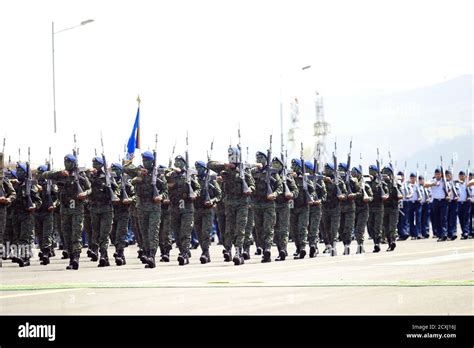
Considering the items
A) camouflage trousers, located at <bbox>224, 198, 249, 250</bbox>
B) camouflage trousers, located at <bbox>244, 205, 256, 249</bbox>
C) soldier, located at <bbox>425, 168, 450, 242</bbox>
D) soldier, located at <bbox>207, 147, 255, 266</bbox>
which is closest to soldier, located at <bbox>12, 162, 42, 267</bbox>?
soldier, located at <bbox>207, 147, 255, 266</bbox>

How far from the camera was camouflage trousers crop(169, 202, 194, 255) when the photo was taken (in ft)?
69.8

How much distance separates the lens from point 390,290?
14148 millimetres

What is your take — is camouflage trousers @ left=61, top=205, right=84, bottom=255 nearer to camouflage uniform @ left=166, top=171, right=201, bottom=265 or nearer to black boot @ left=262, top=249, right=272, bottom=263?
camouflage uniform @ left=166, top=171, right=201, bottom=265

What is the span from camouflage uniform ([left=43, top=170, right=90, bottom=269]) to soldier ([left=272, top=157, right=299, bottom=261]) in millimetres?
4324

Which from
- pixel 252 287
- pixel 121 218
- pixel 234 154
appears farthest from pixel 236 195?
pixel 252 287

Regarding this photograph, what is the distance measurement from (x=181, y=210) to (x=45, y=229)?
3287mm

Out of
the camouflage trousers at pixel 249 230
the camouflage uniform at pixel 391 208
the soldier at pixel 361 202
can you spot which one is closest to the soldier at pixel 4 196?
the camouflage trousers at pixel 249 230

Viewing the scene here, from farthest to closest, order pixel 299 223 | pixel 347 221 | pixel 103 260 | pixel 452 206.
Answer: pixel 452 206, pixel 347 221, pixel 299 223, pixel 103 260

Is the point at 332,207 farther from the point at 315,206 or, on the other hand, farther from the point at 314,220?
the point at 314,220

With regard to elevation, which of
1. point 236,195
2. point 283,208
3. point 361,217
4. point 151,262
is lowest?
point 151,262

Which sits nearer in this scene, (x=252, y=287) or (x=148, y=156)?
(x=252, y=287)

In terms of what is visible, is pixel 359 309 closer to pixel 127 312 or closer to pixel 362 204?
pixel 127 312

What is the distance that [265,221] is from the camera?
72.1 feet
